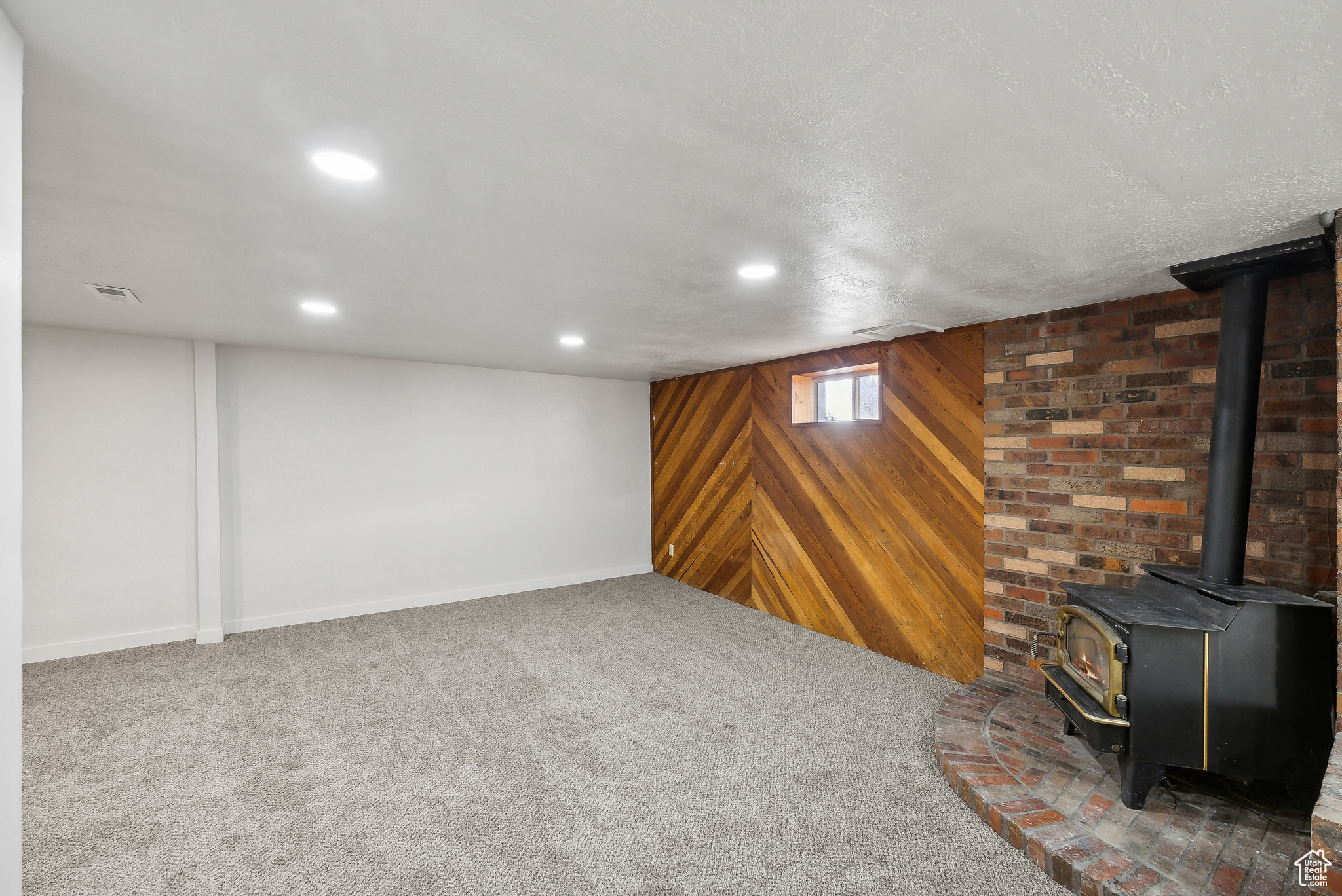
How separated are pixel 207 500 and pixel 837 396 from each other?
486cm

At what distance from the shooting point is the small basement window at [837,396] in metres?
4.13

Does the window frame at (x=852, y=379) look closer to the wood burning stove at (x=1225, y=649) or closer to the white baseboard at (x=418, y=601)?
the wood burning stove at (x=1225, y=649)

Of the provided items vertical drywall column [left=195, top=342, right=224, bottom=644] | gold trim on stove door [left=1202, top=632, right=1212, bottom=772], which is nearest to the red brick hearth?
gold trim on stove door [left=1202, top=632, right=1212, bottom=772]

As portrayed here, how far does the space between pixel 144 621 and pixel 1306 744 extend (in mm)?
6450

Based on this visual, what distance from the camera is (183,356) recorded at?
168 inches

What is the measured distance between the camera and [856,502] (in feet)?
13.6

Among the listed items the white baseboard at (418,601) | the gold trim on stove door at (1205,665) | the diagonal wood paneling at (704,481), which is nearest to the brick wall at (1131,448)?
the gold trim on stove door at (1205,665)

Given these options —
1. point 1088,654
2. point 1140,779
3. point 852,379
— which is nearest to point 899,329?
point 852,379

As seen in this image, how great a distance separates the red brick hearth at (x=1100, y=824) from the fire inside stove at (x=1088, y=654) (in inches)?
15.2

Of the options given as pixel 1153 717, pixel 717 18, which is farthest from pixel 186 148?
pixel 1153 717

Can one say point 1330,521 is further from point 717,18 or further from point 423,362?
point 423,362

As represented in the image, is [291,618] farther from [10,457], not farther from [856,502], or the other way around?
[856,502]

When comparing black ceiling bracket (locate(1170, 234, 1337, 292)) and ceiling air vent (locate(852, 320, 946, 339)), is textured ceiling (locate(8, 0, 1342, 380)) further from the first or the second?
ceiling air vent (locate(852, 320, 946, 339))

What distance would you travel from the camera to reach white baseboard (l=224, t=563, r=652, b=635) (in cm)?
455
